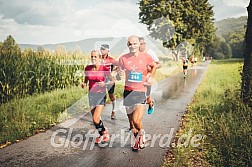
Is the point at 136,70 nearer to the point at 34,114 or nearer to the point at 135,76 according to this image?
the point at 135,76

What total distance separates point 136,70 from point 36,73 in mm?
7661

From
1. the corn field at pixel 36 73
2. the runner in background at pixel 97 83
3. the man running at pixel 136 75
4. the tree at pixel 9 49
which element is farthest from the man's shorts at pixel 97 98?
the tree at pixel 9 49

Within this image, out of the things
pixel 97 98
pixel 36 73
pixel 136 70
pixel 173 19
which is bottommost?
pixel 97 98

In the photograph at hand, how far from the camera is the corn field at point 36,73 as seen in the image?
9842 millimetres

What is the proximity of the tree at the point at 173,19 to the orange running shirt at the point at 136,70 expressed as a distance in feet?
114

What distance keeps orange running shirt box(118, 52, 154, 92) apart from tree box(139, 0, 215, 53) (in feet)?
114

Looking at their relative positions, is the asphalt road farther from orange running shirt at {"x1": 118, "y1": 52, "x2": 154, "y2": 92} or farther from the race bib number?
the race bib number

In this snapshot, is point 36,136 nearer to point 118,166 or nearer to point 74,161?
point 74,161

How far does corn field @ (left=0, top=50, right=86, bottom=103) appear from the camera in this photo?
32.3 ft

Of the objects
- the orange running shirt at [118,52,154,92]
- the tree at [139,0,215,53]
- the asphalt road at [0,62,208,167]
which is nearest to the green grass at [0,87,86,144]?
the asphalt road at [0,62,208,167]

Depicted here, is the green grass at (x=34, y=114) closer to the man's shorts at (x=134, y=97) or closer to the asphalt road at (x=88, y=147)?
the asphalt road at (x=88, y=147)

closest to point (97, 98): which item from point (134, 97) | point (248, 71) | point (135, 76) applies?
point (134, 97)

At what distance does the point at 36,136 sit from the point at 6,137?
0.66 m

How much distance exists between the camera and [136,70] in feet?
15.8
